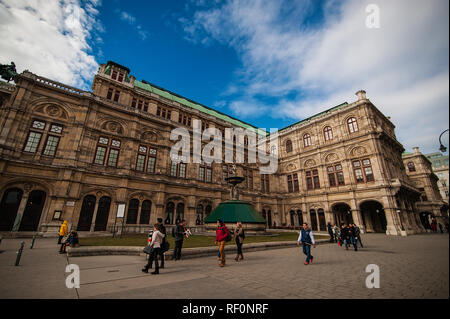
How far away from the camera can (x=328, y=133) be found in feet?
109

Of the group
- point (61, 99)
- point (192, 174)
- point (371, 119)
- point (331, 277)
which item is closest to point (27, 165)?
point (61, 99)

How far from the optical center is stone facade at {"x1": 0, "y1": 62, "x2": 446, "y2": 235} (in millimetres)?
17875

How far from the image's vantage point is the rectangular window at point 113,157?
22.1m

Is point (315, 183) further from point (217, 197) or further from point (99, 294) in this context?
point (99, 294)

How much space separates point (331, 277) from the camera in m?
5.83

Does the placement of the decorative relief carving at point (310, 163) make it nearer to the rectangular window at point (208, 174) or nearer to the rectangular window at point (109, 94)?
the rectangular window at point (208, 174)

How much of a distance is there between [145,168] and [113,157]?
3.60 m

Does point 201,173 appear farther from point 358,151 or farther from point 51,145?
point 358,151

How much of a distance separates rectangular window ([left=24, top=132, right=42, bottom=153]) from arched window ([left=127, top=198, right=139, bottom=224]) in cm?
991

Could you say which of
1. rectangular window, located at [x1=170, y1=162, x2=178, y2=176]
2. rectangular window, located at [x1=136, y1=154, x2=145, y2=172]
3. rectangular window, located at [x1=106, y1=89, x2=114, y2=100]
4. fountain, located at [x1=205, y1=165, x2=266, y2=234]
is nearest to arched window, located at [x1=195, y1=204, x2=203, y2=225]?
rectangular window, located at [x1=170, y1=162, x2=178, y2=176]

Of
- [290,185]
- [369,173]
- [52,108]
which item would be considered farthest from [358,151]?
[52,108]

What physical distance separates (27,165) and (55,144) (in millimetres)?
2957

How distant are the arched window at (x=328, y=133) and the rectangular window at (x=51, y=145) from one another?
3627 centimetres

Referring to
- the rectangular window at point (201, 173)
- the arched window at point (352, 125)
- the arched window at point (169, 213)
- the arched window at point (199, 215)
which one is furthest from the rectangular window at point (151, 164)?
the arched window at point (352, 125)
